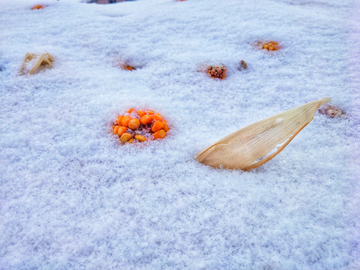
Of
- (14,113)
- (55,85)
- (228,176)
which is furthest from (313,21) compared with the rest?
(14,113)

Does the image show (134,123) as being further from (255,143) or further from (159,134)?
(255,143)

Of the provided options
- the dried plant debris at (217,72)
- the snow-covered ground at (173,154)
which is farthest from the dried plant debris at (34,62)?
the dried plant debris at (217,72)

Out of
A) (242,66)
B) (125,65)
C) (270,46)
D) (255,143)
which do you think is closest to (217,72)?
(242,66)

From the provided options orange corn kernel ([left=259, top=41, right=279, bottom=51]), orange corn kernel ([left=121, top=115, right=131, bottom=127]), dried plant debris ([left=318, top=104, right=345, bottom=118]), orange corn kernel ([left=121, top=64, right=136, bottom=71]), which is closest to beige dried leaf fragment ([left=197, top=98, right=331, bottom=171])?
orange corn kernel ([left=121, top=115, right=131, bottom=127])

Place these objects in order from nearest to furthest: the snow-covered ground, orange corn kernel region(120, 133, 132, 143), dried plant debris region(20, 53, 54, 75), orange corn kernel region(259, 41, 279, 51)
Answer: the snow-covered ground < orange corn kernel region(120, 133, 132, 143) < dried plant debris region(20, 53, 54, 75) < orange corn kernel region(259, 41, 279, 51)

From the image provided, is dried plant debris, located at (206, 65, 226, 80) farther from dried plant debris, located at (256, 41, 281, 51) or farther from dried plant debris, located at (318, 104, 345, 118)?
dried plant debris, located at (318, 104, 345, 118)
